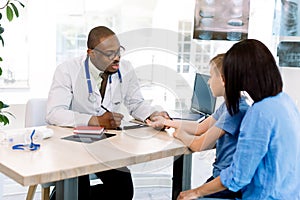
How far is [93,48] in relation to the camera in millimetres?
2041

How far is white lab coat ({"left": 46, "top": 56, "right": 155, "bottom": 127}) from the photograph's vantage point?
1.85 metres

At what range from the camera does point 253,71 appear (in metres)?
1.32

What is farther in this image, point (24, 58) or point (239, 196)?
point (24, 58)

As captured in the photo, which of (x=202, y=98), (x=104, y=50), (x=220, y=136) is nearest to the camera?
(x=220, y=136)

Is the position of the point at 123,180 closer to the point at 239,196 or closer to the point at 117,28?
the point at 239,196

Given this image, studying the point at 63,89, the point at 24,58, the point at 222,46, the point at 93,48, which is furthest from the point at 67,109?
the point at 222,46

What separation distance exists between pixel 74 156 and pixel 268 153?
0.70 metres

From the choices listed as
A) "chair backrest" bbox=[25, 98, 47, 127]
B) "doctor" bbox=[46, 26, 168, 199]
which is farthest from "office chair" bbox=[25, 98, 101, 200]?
"doctor" bbox=[46, 26, 168, 199]

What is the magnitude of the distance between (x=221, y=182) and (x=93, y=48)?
1.08 metres

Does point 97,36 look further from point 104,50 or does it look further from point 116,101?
point 116,101

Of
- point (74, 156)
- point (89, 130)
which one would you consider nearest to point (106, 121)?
point (89, 130)

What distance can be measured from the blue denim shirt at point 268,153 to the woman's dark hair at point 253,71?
0.14 feet

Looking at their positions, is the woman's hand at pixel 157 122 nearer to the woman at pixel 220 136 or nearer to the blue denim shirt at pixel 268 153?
the woman at pixel 220 136

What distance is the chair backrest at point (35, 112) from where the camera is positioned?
2055 millimetres
